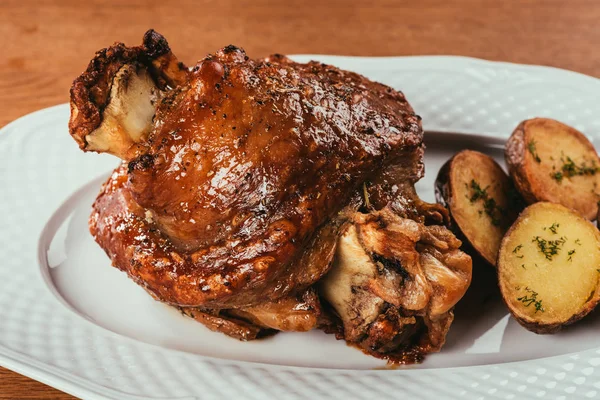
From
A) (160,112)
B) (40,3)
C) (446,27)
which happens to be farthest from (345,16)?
(160,112)

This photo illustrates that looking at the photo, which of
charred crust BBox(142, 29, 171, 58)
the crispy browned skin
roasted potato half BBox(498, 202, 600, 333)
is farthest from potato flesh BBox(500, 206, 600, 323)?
charred crust BBox(142, 29, 171, 58)

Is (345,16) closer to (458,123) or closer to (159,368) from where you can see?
(458,123)

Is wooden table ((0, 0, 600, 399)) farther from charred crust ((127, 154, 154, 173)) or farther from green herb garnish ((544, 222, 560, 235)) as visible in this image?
charred crust ((127, 154, 154, 173))

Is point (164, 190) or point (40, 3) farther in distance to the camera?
point (40, 3)

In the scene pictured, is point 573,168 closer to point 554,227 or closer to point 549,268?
point 554,227

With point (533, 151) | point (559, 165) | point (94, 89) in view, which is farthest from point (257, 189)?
point (559, 165)

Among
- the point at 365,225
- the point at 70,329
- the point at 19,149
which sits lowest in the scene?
the point at 70,329

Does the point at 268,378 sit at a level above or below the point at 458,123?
below
